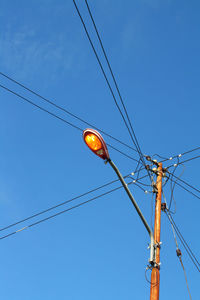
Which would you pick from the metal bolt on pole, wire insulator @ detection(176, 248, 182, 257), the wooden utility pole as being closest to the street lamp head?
the metal bolt on pole

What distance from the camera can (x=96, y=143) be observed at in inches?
202

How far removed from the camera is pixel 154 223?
696 centimetres

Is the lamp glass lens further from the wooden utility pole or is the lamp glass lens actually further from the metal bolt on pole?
the wooden utility pole

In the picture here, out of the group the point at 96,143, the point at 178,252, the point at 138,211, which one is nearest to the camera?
the point at 96,143

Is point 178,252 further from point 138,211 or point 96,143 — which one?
point 96,143

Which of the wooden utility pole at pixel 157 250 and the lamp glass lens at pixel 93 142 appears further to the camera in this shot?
the wooden utility pole at pixel 157 250

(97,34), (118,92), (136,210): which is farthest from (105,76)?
(136,210)

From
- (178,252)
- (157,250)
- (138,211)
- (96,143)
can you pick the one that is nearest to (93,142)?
(96,143)

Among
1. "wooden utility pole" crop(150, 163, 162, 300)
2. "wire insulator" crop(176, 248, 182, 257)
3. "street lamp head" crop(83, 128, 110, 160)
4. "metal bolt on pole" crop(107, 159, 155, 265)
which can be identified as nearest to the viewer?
"street lamp head" crop(83, 128, 110, 160)

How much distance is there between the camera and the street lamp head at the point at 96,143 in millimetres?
5094

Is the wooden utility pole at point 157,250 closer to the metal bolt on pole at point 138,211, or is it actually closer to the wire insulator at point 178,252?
the metal bolt on pole at point 138,211

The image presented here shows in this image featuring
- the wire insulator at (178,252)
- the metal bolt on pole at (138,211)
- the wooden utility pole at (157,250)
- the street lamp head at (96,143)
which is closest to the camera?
the street lamp head at (96,143)

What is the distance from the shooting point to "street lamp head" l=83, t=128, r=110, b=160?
5.09 m

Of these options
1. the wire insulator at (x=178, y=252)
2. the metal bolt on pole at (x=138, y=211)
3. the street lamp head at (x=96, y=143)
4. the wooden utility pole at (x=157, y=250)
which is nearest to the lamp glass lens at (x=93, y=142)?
the street lamp head at (x=96, y=143)
